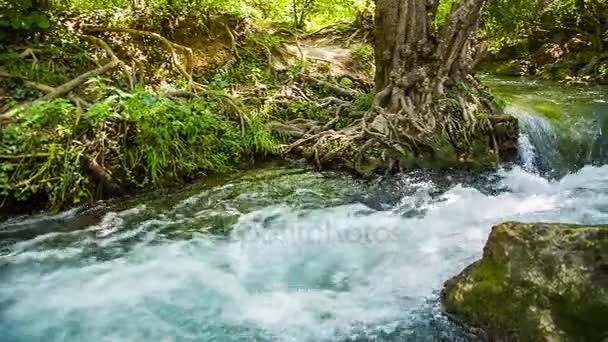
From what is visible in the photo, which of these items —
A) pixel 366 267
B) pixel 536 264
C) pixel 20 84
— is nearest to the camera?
pixel 536 264

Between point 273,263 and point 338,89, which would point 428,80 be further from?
point 273,263

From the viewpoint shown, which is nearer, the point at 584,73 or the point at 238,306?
the point at 238,306

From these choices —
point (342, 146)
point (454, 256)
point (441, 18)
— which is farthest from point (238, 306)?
point (441, 18)

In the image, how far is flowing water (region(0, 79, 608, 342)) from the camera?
3.22 meters

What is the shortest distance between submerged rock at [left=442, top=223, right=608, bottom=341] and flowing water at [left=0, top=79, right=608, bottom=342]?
0.75 feet

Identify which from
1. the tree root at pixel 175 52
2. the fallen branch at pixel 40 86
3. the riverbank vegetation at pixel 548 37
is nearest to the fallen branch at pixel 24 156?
the fallen branch at pixel 40 86

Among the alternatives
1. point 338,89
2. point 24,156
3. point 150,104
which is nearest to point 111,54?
point 150,104

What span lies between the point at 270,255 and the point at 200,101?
2.73m

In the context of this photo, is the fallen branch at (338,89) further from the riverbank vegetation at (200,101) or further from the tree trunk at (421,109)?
the tree trunk at (421,109)

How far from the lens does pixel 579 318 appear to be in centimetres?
263

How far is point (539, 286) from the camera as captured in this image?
2.78 meters

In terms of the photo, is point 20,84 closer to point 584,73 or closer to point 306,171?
point 306,171

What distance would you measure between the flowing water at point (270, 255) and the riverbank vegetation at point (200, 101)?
0.31m

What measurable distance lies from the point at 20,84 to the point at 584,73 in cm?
1023
